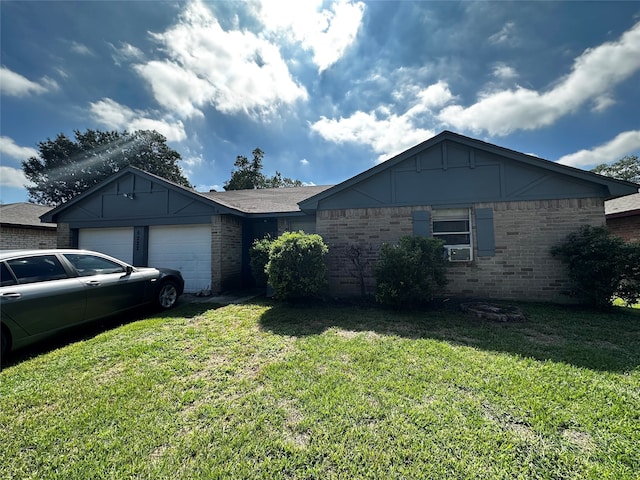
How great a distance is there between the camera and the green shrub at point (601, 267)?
538cm

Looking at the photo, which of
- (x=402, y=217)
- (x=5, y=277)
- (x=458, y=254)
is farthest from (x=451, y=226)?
(x=5, y=277)

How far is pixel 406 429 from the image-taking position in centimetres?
217

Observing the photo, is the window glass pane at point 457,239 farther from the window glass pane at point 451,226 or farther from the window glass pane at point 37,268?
the window glass pane at point 37,268

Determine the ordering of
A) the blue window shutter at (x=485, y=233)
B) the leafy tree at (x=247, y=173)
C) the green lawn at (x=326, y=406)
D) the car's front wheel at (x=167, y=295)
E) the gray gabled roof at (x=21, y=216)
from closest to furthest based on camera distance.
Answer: the green lawn at (x=326, y=406), the car's front wheel at (x=167, y=295), the blue window shutter at (x=485, y=233), the gray gabled roof at (x=21, y=216), the leafy tree at (x=247, y=173)

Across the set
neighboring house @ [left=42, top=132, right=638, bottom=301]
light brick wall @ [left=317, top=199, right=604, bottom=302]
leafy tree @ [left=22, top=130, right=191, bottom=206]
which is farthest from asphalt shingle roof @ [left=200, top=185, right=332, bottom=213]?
leafy tree @ [left=22, top=130, right=191, bottom=206]

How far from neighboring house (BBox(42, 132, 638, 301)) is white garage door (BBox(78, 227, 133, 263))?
4 cm

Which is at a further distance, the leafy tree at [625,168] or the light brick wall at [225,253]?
the leafy tree at [625,168]

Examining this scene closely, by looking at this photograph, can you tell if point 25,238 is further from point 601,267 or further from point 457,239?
point 601,267

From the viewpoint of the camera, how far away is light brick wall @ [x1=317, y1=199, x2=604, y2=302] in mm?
6570

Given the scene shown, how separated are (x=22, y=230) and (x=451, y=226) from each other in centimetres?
1786

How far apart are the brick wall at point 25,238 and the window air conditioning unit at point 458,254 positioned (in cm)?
1745

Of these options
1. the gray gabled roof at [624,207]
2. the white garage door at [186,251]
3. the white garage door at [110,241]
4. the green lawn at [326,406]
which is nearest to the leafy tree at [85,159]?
the white garage door at [110,241]

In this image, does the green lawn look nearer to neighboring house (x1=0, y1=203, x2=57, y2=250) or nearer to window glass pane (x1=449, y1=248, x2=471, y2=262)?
window glass pane (x1=449, y1=248, x2=471, y2=262)

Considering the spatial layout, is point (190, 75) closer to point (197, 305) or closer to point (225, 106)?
point (225, 106)
